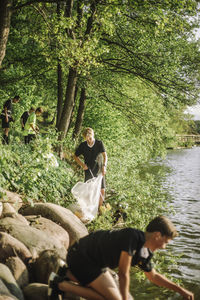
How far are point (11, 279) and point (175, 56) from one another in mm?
10685

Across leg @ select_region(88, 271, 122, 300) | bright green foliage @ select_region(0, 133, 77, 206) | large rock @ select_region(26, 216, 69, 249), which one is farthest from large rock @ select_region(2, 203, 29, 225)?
leg @ select_region(88, 271, 122, 300)

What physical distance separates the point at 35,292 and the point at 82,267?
90 cm

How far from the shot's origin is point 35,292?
4.03 m

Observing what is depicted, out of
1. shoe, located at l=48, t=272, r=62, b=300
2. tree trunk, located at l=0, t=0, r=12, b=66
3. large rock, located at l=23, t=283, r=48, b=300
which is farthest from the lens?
tree trunk, located at l=0, t=0, r=12, b=66

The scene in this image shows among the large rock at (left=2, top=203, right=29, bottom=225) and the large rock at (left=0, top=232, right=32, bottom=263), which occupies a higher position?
the large rock at (left=2, top=203, right=29, bottom=225)

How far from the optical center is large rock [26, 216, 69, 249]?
560 centimetres

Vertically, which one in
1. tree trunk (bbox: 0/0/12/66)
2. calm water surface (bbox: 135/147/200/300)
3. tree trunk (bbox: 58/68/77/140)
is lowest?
calm water surface (bbox: 135/147/200/300)

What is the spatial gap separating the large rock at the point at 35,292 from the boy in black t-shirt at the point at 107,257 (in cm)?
25

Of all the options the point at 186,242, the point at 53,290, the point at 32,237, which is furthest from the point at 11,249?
the point at 186,242

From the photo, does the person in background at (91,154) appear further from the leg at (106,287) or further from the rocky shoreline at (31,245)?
the leg at (106,287)

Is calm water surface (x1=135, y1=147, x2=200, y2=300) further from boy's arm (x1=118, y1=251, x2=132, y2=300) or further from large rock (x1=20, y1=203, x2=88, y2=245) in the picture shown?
boy's arm (x1=118, y1=251, x2=132, y2=300)

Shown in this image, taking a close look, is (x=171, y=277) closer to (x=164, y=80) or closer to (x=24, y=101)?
(x=164, y=80)

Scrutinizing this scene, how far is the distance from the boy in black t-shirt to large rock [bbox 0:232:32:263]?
3.12 feet

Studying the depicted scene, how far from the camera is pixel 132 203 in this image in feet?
31.8
